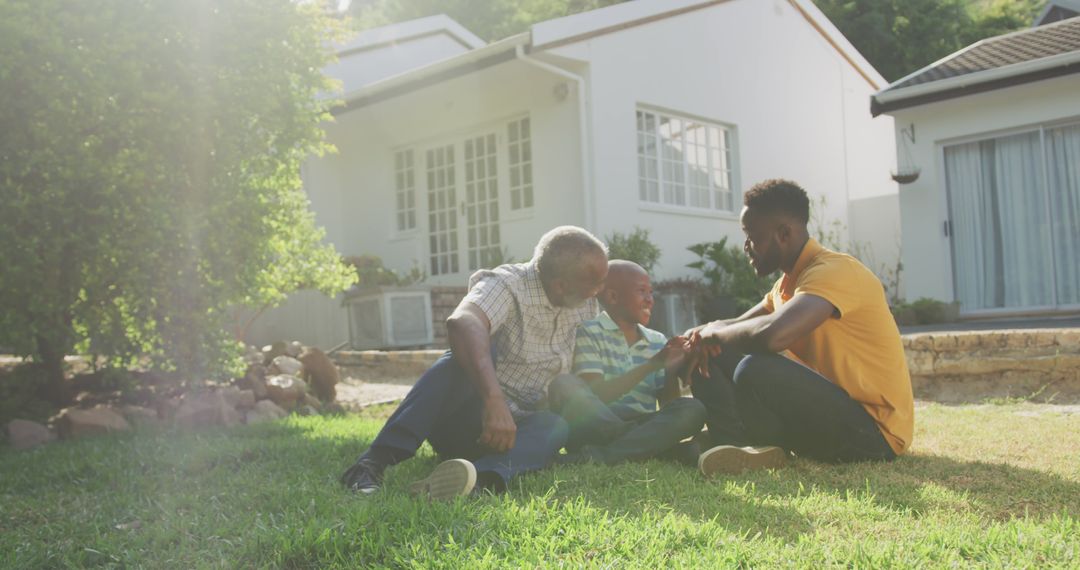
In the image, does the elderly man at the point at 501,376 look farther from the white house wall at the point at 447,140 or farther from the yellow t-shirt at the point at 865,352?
the white house wall at the point at 447,140

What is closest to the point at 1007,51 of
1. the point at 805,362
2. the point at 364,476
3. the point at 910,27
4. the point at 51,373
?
the point at 805,362

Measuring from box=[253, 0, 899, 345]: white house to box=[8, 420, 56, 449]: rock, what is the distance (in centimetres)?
597

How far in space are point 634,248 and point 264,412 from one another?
527 centimetres

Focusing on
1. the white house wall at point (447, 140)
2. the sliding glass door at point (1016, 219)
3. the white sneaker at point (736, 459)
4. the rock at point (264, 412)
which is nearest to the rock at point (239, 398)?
the rock at point (264, 412)

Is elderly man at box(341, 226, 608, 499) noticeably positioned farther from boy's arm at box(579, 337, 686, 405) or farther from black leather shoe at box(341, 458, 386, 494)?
A: boy's arm at box(579, 337, 686, 405)

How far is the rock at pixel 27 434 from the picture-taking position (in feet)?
17.9

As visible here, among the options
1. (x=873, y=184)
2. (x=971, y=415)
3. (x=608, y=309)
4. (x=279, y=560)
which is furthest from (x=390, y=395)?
(x=873, y=184)

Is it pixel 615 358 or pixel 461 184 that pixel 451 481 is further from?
pixel 461 184

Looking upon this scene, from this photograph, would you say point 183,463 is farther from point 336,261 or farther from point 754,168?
point 754,168

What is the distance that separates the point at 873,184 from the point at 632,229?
271 inches

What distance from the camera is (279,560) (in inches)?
90.3

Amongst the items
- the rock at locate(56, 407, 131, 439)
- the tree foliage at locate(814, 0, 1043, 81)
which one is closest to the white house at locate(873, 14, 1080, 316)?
the rock at locate(56, 407, 131, 439)

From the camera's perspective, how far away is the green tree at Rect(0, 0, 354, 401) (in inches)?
220

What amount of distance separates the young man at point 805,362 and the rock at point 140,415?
13.7 feet
